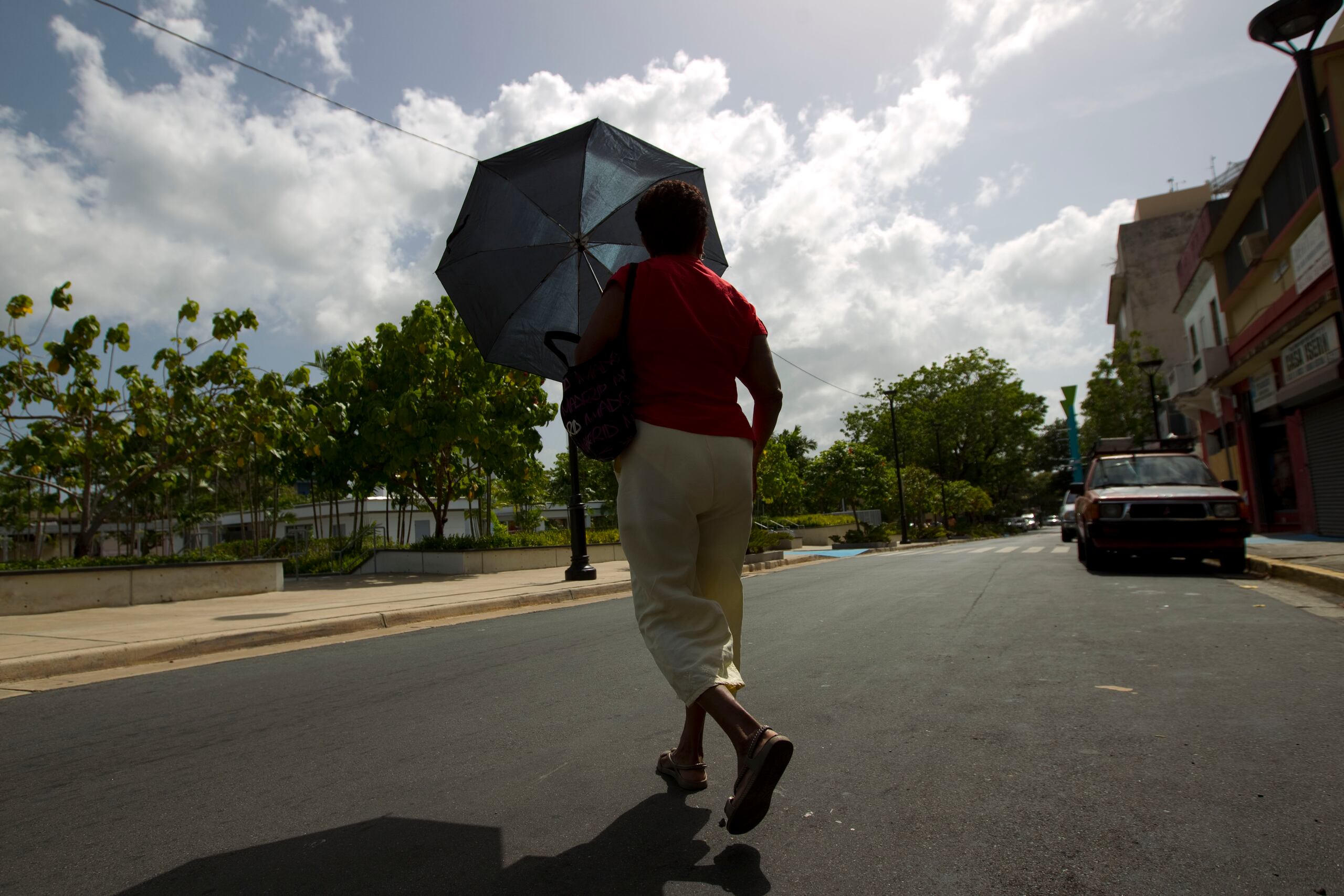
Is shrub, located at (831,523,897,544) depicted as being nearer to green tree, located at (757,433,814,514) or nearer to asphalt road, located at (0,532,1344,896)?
green tree, located at (757,433,814,514)

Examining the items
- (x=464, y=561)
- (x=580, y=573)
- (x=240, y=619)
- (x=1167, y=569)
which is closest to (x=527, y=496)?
(x=464, y=561)

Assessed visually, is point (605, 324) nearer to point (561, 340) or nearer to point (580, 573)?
point (561, 340)

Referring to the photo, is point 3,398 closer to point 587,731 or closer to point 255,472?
point 587,731

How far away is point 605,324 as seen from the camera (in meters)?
2.50

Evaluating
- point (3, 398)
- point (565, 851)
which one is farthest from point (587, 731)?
point (3, 398)

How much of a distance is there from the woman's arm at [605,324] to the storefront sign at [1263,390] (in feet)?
70.3

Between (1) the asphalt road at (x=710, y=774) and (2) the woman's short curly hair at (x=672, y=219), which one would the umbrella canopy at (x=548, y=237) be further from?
(1) the asphalt road at (x=710, y=774)

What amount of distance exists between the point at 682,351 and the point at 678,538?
1.86 feet

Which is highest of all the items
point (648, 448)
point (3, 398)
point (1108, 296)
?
point (1108, 296)

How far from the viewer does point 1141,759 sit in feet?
9.15

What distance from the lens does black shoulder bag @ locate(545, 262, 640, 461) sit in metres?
A: 2.41

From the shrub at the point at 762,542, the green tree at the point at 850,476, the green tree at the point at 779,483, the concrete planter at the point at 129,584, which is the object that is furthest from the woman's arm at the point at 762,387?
the green tree at the point at 850,476

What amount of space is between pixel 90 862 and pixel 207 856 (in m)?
0.31

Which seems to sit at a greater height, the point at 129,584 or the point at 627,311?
the point at 627,311
